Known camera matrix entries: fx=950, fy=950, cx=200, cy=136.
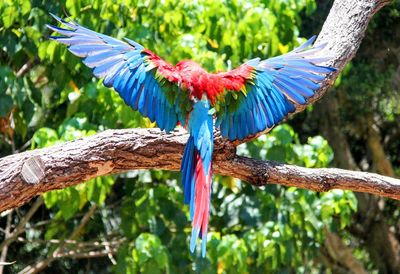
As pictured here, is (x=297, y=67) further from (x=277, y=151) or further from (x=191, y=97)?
(x=277, y=151)

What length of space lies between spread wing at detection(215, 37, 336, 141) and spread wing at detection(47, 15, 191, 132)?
0.17 metres

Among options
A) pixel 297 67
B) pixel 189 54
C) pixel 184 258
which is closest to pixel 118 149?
pixel 297 67

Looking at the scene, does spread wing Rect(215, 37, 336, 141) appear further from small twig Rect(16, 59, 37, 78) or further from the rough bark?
small twig Rect(16, 59, 37, 78)

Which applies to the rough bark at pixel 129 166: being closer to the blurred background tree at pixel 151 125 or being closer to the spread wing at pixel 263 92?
the spread wing at pixel 263 92

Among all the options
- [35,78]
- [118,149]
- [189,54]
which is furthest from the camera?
[35,78]

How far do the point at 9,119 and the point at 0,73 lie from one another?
0.55 metres

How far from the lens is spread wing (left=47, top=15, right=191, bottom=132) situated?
355cm

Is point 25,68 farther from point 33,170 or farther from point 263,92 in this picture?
point 33,170

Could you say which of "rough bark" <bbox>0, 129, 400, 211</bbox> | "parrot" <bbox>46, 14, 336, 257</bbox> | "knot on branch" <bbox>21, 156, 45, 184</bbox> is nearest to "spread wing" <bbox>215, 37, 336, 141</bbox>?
"parrot" <bbox>46, 14, 336, 257</bbox>

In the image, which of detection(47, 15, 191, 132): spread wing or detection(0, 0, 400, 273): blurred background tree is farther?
detection(0, 0, 400, 273): blurred background tree

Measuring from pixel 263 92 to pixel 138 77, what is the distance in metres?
0.51

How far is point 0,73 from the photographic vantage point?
514 cm

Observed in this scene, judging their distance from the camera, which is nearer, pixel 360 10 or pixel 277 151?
pixel 360 10

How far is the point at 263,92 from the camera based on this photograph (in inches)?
147
